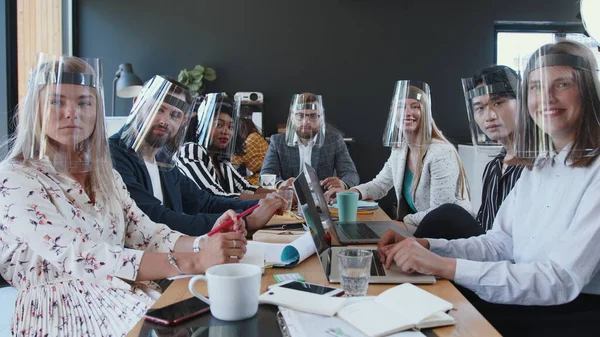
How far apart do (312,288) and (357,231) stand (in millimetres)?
662

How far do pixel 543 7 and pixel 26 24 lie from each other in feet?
17.4

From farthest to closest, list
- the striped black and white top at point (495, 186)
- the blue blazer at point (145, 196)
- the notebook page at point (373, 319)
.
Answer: the striped black and white top at point (495, 186), the blue blazer at point (145, 196), the notebook page at point (373, 319)

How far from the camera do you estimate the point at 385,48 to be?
18.3 ft

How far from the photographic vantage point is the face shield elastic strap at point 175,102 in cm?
179

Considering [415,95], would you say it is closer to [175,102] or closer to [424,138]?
[424,138]

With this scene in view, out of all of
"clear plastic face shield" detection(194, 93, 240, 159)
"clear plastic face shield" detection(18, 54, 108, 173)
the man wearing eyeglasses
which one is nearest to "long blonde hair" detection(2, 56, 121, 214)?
"clear plastic face shield" detection(18, 54, 108, 173)

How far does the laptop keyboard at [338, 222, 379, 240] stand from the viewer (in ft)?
4.98

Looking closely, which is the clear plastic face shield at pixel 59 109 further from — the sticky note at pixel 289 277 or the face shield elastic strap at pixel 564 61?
the face shield elastic strap at pixel 564 61

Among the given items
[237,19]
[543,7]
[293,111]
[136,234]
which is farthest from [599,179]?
[543,7]

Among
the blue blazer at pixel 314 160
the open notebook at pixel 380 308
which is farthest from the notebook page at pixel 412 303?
the blue blazer at pixel 314 160

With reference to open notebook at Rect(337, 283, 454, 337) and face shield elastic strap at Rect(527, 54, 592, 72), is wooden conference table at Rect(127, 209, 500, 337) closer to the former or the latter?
open notebook at Rect(337, 283, 454, 337)

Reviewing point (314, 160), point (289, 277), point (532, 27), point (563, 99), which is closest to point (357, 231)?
point (289, 277)

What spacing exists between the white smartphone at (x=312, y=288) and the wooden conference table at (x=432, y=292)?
51 mm

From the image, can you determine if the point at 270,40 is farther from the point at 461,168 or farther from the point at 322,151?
the point at 461,168
